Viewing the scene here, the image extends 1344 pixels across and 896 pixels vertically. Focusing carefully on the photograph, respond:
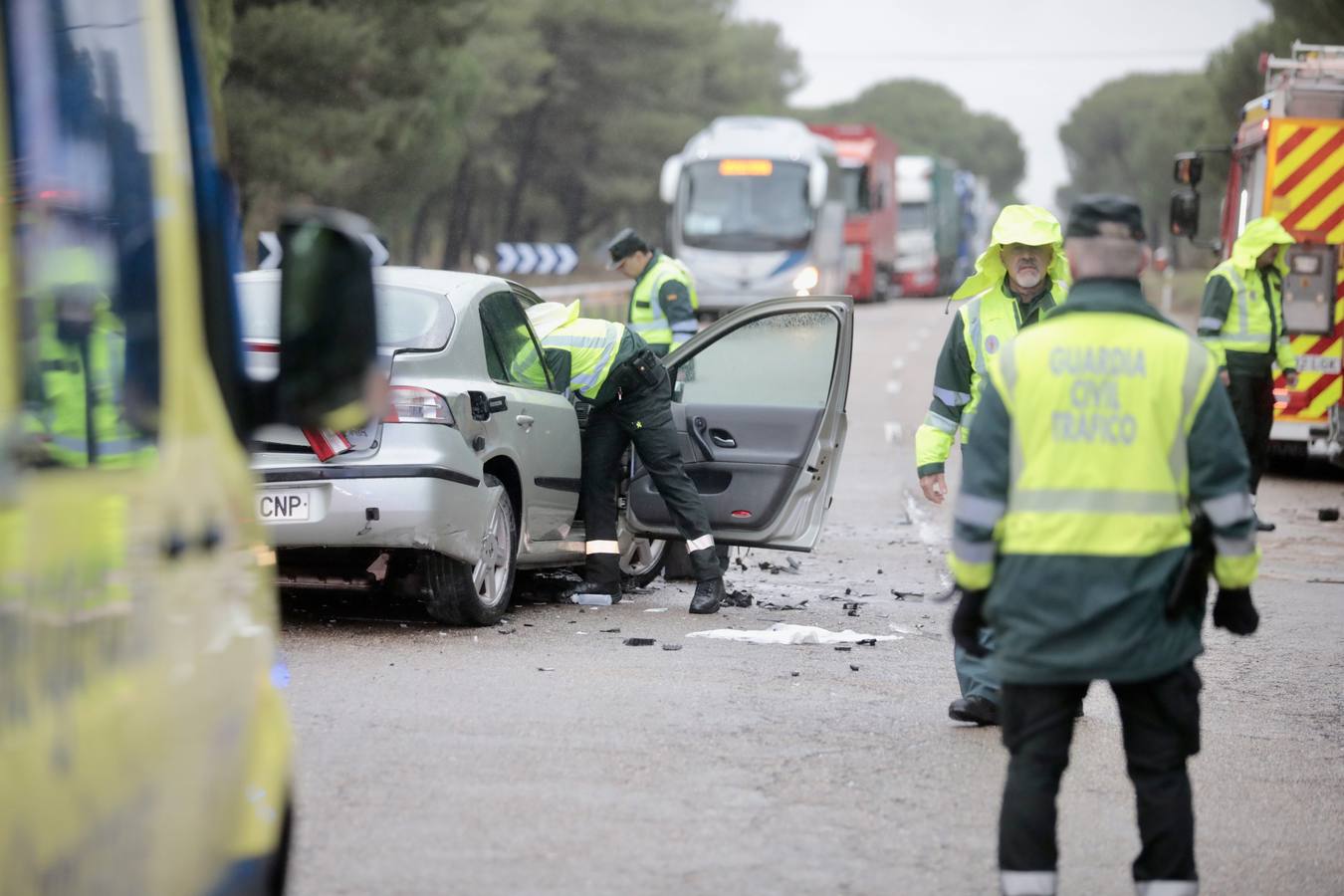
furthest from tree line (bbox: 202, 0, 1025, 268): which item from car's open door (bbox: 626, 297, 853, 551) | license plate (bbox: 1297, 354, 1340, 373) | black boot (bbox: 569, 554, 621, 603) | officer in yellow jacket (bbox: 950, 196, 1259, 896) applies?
officer in yellow jacket (bbox: 950, 196, 1259, 896)

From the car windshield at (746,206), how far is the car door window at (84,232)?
34386mm

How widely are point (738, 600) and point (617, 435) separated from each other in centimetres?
103

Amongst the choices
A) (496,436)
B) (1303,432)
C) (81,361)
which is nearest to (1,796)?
(81,361)

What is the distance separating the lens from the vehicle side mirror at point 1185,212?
16.4m

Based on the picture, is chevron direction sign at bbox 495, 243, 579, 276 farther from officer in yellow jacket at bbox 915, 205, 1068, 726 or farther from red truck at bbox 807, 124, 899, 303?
officer in yellow jacket at bbox 915, 205, 1068, 726

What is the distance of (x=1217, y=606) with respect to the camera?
14.9 ft

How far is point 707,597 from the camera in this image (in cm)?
973

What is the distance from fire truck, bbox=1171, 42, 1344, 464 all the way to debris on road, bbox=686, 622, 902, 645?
26.0 ft

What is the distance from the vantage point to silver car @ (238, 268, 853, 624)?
26.9 ft

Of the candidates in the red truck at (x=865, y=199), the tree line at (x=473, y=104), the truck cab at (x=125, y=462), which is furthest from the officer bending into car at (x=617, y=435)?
the red truck at (x=865, y=199)

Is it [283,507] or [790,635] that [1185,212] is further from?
[283,507]

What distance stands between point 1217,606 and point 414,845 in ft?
6.99

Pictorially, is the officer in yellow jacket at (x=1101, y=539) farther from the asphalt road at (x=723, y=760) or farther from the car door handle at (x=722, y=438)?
the car door handle at (x=722, y=438)

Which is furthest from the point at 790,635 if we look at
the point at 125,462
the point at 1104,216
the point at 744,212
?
the point at 744,212
